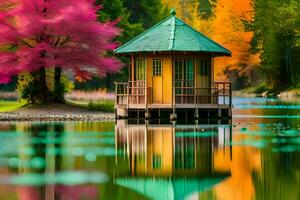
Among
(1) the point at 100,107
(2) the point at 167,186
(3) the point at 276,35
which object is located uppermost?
(3) the point at 276,35

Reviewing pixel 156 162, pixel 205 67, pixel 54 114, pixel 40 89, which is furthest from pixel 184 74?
pixel 156 162

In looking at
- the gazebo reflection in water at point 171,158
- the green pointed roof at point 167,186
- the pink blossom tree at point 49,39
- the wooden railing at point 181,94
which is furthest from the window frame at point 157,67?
the green pointed roof at point 167,186

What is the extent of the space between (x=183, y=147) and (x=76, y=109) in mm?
25613

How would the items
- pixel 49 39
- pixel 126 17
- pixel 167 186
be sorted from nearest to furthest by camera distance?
pixel 167 186 → pixel 49 39 → pixel 126 17

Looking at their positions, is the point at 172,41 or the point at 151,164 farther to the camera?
the point at 172,41

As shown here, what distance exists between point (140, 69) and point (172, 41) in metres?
2.61

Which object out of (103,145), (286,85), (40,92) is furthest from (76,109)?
(286,85)

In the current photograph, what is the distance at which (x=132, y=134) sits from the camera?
31.5 meters

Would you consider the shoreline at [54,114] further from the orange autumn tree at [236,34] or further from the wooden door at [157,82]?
the orange autumn tree at [236,34]

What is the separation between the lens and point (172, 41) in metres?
45.2

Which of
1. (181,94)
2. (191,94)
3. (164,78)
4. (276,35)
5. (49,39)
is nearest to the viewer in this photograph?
(181,94)

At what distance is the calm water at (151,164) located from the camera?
52.3 ft

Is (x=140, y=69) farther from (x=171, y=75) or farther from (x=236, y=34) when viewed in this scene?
→ (x=236, y=34)

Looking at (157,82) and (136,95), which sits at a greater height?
(157,82)
